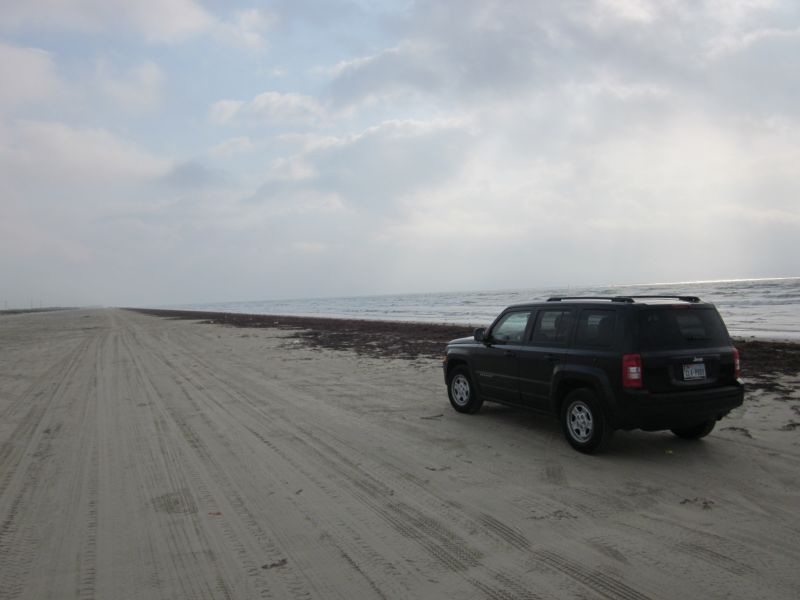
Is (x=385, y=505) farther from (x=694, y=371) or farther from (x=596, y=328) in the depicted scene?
(x=694, y=371)

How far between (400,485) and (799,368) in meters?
11.0

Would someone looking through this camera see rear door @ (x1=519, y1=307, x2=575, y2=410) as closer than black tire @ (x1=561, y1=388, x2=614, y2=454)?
No

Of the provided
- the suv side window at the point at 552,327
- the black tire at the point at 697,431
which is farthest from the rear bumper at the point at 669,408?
the suv side window at the point at 552,327

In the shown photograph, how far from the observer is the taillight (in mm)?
5617

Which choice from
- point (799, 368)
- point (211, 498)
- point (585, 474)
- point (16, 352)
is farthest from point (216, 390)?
point (16, 352)

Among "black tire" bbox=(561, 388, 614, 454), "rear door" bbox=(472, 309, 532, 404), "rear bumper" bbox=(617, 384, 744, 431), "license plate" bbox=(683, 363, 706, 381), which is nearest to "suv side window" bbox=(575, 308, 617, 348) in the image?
"black tire" bbox=(561, 388, 614, 454)

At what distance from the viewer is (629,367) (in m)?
5.64

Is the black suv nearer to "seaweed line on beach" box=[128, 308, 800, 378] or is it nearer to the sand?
the sand

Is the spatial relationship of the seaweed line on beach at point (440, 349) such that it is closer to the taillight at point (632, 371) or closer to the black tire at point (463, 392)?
the black tire at point (463, 392)

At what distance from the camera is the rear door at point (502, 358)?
23.8ft

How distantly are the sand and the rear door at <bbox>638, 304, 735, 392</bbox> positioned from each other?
34.0 inches

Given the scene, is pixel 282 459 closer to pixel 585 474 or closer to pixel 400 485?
pixel 400 485

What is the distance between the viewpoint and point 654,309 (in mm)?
5891

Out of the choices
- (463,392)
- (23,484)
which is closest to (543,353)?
(463,392)
